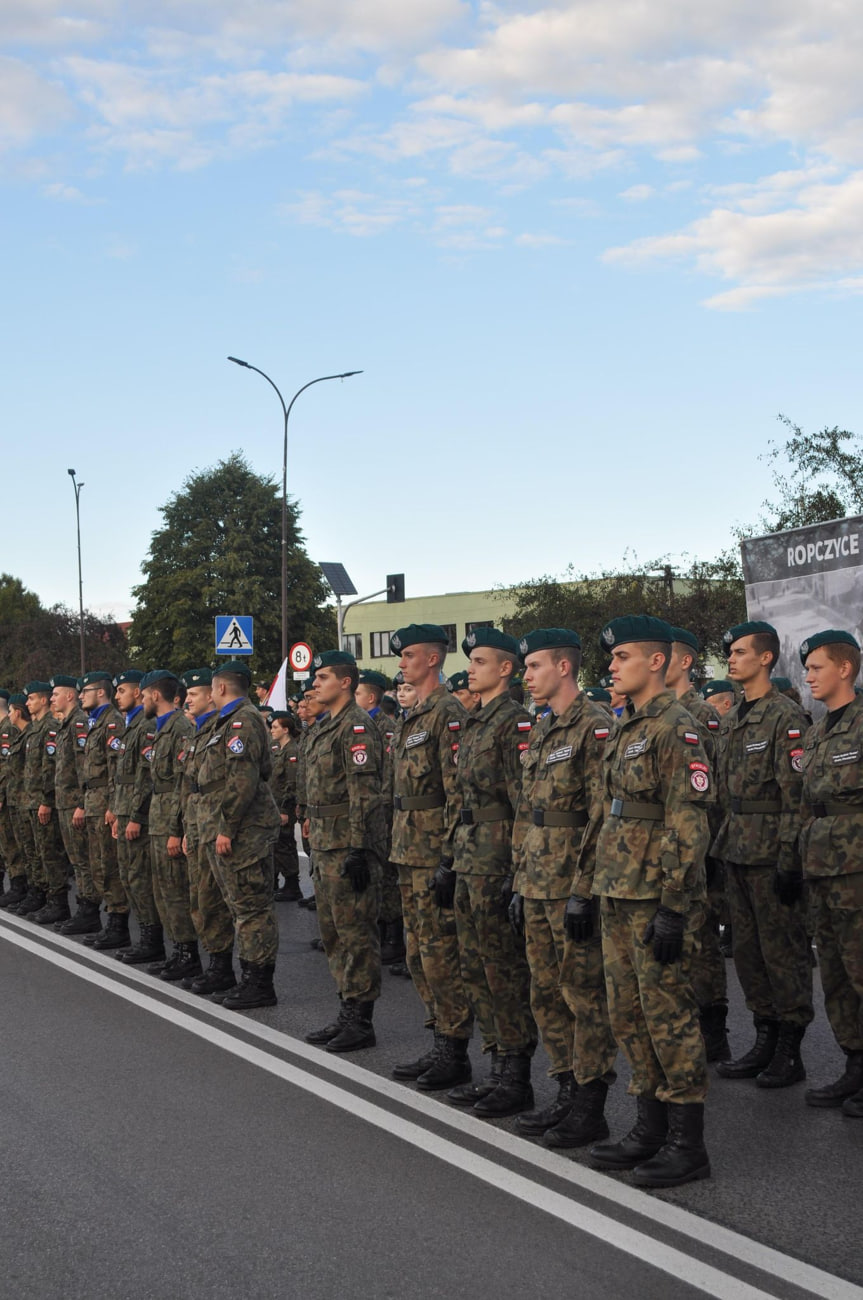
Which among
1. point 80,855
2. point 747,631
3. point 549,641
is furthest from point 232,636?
point 549,641

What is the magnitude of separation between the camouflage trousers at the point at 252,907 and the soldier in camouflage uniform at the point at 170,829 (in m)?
0.93

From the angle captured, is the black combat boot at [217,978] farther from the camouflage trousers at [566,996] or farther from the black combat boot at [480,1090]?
the camouflage trousers at [566,996]

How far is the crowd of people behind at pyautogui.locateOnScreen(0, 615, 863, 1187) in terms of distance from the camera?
16.4 feet

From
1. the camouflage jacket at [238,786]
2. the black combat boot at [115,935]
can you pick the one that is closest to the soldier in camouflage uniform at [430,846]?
the camouflage jacket at [238,786]

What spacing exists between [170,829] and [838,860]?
4883mm

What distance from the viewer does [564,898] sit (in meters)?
5.39

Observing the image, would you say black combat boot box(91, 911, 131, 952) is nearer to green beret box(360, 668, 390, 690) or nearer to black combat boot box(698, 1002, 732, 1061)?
green beret box(360, 668, 390, 690)

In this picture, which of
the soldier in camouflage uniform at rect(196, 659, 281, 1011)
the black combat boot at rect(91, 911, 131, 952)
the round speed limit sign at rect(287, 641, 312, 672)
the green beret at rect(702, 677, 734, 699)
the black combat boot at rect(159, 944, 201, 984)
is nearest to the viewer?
the soldier in camouflage uniform at rect(196, 659, 281, 1011)

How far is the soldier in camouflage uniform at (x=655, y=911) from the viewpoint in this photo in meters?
4.83

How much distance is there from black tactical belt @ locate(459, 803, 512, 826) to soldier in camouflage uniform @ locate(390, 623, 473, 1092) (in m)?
0.19

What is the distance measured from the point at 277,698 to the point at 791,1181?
15.6 metres

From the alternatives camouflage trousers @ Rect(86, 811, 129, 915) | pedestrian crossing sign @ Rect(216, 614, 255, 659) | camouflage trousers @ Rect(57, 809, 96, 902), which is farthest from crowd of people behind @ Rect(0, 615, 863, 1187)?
pedestrian crossing sign @ Rect(216, 614, 255, 659)

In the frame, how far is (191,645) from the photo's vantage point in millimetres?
58656

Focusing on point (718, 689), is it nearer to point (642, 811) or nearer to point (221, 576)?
point (642, 811)
